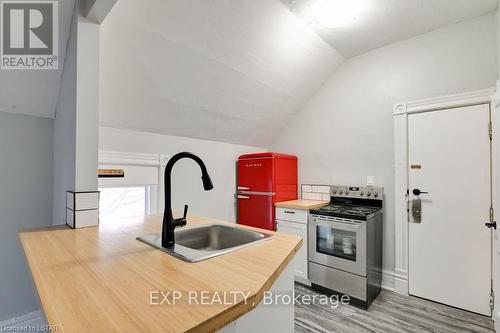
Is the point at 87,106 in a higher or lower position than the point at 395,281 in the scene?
higher

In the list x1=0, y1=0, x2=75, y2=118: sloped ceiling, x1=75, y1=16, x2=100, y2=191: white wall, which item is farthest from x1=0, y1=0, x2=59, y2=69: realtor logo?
x1=75, y1=16, x2=100, y2=191: white wall

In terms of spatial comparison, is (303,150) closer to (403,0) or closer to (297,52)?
(297,52)

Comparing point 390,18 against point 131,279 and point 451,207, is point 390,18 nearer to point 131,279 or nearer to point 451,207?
point 451,207

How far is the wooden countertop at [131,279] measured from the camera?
0.52 m

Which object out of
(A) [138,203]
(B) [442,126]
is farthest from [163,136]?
(B) [442,126]

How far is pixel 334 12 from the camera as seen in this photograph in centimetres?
213

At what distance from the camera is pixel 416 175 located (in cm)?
248

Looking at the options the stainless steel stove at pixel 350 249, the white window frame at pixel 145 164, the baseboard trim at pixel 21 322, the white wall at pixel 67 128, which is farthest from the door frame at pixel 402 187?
the baseboard trim at pixel 21 322

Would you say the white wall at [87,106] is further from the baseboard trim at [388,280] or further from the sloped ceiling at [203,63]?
the baseboard trim at [388,280]

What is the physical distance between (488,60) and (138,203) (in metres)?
3.65

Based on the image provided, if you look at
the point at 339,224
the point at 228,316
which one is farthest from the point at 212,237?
the point at 339,224

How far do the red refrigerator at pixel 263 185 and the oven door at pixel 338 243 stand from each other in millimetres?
564

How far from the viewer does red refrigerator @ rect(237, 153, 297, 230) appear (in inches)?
118

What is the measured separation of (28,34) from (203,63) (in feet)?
3.90
